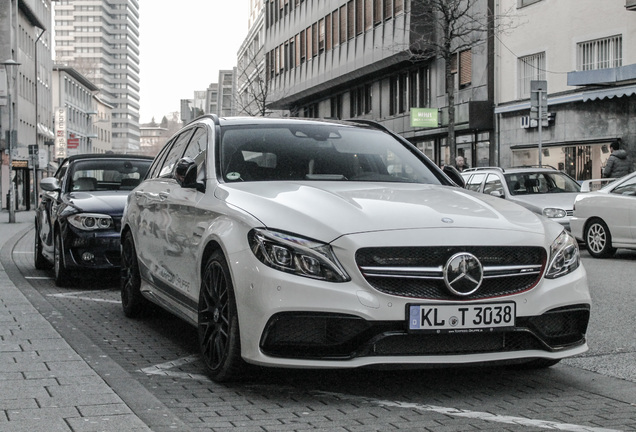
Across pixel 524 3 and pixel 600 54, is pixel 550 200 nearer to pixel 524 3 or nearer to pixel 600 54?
pixel 600 54

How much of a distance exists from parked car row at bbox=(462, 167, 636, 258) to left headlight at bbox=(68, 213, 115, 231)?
19.9 ft

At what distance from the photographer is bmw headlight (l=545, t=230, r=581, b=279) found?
16.9ft

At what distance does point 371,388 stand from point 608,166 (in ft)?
53.0

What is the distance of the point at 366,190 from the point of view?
19.0ft

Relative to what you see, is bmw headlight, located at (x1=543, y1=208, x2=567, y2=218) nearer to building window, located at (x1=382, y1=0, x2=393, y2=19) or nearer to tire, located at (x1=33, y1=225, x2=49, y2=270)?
Answer: tire, located at (x1=33, y1=225, x2=49, y2=270)

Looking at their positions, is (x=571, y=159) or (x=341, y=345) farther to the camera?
(x=571, y=159)

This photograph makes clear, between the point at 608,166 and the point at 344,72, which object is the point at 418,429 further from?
the point at 344,72

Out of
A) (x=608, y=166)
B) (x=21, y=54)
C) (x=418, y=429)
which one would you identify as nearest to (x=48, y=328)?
(x=418, y=429)

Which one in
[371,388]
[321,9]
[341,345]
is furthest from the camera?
[321,9]

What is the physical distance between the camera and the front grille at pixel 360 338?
4770 mm

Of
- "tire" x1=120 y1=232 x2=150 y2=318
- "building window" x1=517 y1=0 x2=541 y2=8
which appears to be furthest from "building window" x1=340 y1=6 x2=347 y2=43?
"tire" x1=120 y1=232 x2=150 y2=318

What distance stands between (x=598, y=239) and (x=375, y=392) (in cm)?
1114

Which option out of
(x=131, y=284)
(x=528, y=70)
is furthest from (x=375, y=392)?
(x=528, y=70)

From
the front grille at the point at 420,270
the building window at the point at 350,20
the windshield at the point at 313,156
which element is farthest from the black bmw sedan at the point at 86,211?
the building window at the point at 350,20
